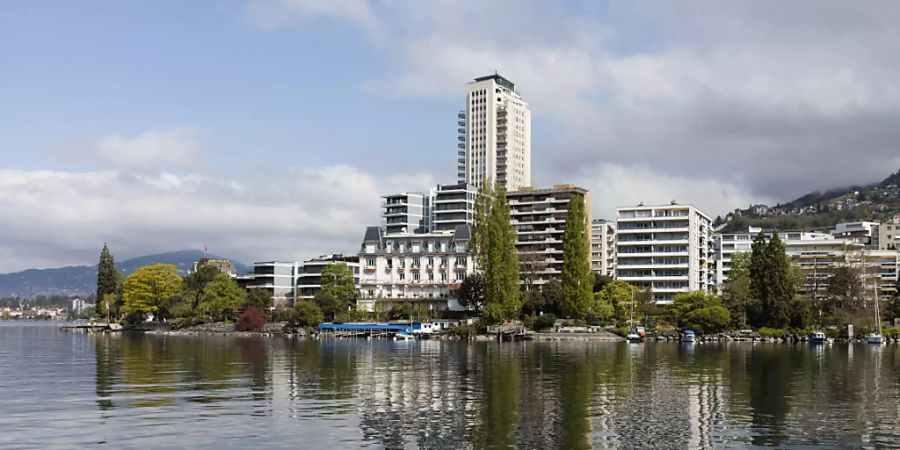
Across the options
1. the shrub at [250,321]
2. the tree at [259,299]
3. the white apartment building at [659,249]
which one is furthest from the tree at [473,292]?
the tree at [259,299]

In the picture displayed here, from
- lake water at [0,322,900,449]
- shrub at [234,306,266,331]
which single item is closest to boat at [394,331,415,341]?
shrub at [234,306,266,331]

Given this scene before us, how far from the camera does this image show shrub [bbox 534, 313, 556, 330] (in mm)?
137875

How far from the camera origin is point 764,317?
5212 inches

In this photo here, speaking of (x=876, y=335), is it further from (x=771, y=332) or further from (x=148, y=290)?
(x=148, y=290)

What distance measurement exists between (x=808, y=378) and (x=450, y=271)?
113m

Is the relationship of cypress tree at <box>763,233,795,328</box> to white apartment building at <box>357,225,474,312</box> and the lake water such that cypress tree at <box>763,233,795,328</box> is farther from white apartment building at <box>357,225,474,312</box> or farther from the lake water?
white apartment building at <box>357,225,474,312</box>

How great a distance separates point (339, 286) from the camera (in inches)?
6481

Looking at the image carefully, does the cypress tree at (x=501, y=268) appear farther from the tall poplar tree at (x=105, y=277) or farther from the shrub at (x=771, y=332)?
the tall poplar tree at (x=105, y=277)

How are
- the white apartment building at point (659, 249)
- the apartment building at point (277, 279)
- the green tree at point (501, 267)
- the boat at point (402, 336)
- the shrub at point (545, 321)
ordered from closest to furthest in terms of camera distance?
the green tree at point (501, 267) < the shrub at point (545, 321) < the boat at point (402, 336) < the white apartment building at point (659, 249) < the apartment building at point (277, 279)

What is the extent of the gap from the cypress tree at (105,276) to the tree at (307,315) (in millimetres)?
56527

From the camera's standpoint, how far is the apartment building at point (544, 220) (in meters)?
182

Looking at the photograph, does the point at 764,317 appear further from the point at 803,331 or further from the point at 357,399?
the point at 357,399

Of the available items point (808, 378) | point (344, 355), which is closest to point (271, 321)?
point (344, 355)

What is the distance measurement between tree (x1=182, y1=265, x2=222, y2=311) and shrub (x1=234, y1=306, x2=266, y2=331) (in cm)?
1465
